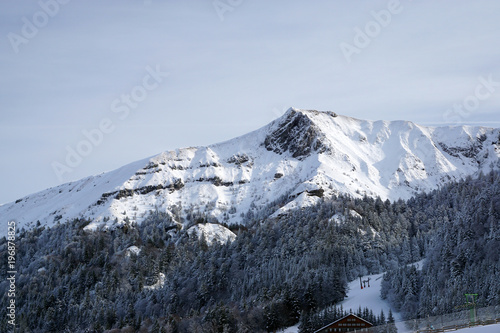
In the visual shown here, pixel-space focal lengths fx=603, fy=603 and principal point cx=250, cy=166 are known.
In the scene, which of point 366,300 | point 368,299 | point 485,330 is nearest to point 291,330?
point 366,300

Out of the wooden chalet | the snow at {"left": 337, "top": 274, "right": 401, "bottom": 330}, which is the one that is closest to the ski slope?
the snow at {"left": 337, "top": 274, "right": 401, "bottom": 330}

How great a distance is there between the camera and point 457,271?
141250 millimetres

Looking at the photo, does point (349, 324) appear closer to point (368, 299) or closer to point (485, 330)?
point (485, 330)

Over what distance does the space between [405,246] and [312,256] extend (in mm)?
29764

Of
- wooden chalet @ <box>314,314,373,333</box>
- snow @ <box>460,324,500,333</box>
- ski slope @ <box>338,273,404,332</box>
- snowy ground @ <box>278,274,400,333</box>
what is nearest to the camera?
snow @ <box>460,324,500,333</box>

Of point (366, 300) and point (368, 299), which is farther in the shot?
point (368, 299)

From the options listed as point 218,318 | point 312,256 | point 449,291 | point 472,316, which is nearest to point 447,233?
point 449,291

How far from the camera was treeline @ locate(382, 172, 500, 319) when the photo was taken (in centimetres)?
12281

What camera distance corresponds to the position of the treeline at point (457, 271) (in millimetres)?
122812

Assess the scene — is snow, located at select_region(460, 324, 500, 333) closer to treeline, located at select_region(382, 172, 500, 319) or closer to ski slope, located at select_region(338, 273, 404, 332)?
treeline, located at select_region(382, 172, 500, 319)

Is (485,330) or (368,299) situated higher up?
(485,330)

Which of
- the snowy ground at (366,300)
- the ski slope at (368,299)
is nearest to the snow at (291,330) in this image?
the snowy ground at (366,300)

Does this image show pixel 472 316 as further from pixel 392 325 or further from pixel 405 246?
pixel 405 246

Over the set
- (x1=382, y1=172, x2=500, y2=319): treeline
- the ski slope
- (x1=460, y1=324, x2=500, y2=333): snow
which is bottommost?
the ski slope
